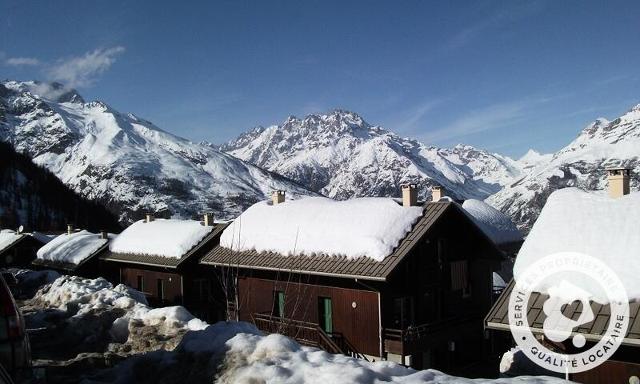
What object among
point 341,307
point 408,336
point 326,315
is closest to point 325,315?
point 326,315

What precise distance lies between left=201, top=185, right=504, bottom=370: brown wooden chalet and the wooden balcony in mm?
34

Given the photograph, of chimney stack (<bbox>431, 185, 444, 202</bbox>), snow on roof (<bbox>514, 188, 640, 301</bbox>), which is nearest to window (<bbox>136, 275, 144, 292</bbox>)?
chimney stack (<bbox>431, 185, 444, 202</bbox>)

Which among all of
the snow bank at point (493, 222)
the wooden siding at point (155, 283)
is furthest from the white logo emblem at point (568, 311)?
the snow bank at point (493, 222)

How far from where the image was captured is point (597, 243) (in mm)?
11188

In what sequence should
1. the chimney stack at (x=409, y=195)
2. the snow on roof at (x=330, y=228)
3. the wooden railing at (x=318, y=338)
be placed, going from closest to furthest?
the snow on roof at (x=330, y=228) < the wooden railing at (x=318, y=338) < the chimney stack at (x=409, y=195)

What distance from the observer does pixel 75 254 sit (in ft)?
111

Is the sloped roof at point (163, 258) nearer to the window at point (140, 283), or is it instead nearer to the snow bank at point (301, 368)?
the window at point (140, 283)

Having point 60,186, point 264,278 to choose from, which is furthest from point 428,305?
point 60,186

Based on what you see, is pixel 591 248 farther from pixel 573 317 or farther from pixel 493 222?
pixel 493 222

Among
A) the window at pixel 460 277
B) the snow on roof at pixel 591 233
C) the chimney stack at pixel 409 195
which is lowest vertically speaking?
the window at pixel 460 277

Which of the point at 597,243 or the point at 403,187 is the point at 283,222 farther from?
the point at 597,243

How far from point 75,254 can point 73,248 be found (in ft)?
4.80

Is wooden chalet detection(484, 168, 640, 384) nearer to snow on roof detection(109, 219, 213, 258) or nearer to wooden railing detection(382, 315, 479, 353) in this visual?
wooden railing detection(382, 315, 479, 353)

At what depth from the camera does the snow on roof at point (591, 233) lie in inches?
411
